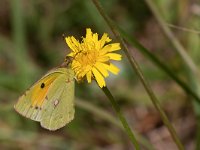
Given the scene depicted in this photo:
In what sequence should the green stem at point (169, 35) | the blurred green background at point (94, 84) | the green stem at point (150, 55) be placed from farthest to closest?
the blurred green background at point (94, 84) → the green stem at point (169, 35) → the green stem at point (150, 55)

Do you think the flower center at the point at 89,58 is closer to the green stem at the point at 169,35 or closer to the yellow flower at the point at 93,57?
the yellow flower at the point at 93,57

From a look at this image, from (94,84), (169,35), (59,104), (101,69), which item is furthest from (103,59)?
(94,84)

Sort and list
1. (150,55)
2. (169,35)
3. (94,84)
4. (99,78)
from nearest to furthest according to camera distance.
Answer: (99,78)
(150,55)
(169,35)
(94,84)

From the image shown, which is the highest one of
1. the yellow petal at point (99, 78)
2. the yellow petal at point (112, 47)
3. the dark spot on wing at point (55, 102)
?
the yellow petal at point (112, 47)

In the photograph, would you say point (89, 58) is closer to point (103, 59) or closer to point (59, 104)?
point (103, 59)

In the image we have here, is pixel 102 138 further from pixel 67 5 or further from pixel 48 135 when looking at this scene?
pixel 67 5

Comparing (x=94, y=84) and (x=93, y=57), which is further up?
(x=94, y=84)

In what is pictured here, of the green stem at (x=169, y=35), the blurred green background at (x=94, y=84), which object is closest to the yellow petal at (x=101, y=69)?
the green stem at (x=169, y=35)
